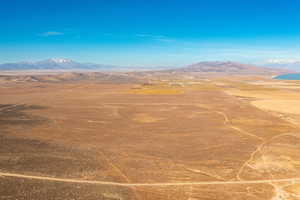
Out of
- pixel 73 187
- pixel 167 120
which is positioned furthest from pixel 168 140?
pixel 73 187

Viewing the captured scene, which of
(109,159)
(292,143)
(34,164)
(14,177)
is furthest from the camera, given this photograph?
(292,143)

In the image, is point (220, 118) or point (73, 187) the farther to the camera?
point (220, 118)

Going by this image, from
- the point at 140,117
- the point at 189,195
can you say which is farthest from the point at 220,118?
the point at 189,195

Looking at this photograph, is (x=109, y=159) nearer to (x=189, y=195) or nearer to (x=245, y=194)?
(x=189, y=195)

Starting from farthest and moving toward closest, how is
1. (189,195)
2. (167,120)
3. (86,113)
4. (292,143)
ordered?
(86,113) → (167,120) → (292,143) → (189,195)

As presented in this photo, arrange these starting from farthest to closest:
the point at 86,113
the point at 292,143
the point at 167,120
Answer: the point at 86,113
the point at 167,120
the point at 292,143

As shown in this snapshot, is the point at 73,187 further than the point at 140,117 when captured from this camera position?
No

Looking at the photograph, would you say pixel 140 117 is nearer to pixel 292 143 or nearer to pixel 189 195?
pixel 292 143

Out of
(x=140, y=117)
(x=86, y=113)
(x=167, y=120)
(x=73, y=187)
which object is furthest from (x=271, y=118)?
(x=73, y=187)

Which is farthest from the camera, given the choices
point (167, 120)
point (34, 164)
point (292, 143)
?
point (167, 120)
